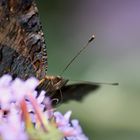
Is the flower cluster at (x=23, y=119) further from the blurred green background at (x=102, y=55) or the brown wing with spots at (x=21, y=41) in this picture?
the blurred green background at (x=102, y=55)

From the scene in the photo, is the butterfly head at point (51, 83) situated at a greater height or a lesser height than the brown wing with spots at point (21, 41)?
lesser

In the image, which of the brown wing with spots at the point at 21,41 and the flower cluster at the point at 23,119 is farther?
the brown wing with spots at the point at 21,41

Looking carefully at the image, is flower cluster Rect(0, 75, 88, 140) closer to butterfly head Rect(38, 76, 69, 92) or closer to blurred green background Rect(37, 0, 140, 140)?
butterfly head Rect(38, 76, 69, 92)

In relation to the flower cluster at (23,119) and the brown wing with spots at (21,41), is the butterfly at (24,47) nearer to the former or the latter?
the brown wing with spots at (21,41)

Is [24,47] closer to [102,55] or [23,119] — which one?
[23,119]

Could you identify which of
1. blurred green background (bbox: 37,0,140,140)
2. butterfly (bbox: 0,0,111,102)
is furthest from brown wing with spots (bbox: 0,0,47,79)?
blurred green background (bbox: 37,0,140,140)

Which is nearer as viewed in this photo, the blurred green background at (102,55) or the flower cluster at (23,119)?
the flower cluster at (23,119)

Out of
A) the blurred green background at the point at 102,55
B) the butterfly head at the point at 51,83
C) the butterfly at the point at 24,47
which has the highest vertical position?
the butterfly at the point at 24,47

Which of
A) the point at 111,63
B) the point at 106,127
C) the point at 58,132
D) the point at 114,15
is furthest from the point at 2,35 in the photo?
the point at 114,15

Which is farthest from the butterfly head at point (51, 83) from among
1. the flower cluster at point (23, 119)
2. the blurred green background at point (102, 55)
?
the blurred green background at point (102, 55)

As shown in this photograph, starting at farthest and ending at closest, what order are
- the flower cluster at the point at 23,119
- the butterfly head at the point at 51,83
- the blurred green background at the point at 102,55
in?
the blurred green background at the point at 102,55
the butterfly head at the point at 51,83
the flower cluster at the point at 23,119

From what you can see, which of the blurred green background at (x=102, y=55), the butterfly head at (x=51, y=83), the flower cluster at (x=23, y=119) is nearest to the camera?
the flower cluster at (x=23, y=119)
